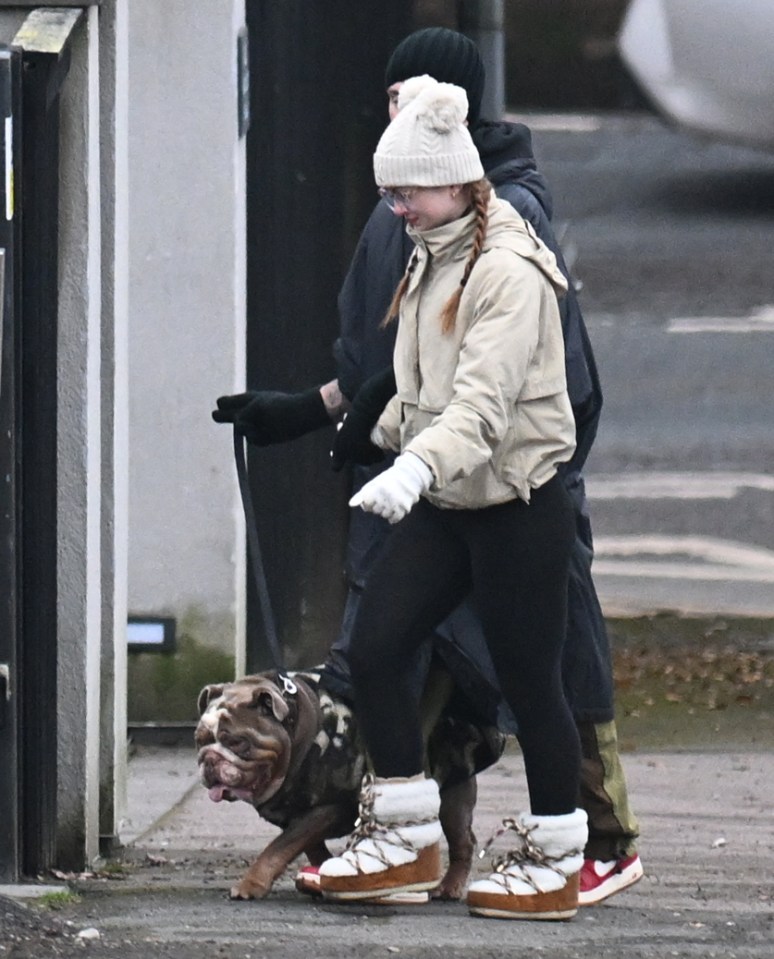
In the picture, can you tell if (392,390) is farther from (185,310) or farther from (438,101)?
(185,310)

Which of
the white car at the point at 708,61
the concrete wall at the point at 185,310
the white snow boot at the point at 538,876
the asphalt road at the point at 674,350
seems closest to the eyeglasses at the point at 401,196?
the white snow boot at the point at 538,876

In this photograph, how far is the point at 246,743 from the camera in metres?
4.95

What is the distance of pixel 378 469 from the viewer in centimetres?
516

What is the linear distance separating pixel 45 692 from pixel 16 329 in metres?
0.80

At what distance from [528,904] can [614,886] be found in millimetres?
338

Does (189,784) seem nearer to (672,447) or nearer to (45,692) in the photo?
(45,692)

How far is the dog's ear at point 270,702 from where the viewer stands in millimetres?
4969

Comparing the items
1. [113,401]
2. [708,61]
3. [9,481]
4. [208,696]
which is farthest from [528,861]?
[708,61]

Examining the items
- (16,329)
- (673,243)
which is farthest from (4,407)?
(673,243)

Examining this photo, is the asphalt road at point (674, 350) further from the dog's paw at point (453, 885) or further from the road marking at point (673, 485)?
the dog's paw at point (453, 885)

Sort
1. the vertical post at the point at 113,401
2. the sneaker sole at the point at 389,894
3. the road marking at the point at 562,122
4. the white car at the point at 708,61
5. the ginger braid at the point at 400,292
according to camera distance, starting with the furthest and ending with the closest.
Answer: the road marking at the point at 562,122
the white car at the point at 708,61
the vertical post at the point at 113,401
the sneaker sole at the point at 389,894
the ginger braid at the point at 400,292

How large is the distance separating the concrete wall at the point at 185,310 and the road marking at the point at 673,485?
10.8ft

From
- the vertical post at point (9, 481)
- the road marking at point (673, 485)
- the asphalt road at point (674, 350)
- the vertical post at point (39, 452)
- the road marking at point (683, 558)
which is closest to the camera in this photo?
the vertical post at point (9, 481)

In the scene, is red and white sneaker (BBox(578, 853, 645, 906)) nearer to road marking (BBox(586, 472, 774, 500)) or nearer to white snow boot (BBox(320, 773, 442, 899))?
white snow boot (BBox(320, 773, 442, 899))
